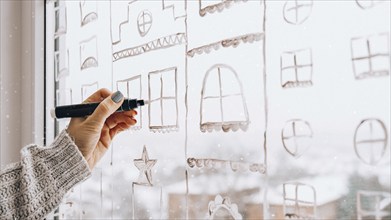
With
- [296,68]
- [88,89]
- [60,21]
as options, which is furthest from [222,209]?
[60,21]

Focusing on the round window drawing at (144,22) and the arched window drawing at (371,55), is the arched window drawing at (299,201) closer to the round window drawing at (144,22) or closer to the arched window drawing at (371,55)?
the arched window drawing at (371,55)

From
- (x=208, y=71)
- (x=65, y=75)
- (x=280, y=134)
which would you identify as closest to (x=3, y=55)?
(x=65, y=75)

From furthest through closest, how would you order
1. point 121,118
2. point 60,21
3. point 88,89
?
point 60,21
point 88,89
point 121,118

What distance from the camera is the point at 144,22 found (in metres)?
1.02

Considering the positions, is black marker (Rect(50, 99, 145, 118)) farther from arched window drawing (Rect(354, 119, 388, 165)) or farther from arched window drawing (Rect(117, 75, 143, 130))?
arched window drawing (Rect(354, 119, 388, 165))

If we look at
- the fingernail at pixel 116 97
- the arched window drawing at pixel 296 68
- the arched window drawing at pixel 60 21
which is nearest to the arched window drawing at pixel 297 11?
the arched window drawing at pixel 296 68

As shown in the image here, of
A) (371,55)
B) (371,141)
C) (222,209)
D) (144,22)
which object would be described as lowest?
(222,209)

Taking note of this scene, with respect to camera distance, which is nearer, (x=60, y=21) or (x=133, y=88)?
(x=133, y=88)

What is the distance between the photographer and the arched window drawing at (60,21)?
1.30 metres

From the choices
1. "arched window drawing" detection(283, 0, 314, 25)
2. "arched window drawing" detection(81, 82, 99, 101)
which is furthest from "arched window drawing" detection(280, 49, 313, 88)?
"arched window drawing" detection(81, 82, 99, 101)

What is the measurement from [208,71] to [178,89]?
8 cm

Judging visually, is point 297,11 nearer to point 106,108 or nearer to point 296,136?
point 296,136

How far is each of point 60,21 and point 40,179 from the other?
2.09ft

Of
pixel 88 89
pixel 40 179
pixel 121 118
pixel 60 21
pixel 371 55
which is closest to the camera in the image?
pixel 371 55
